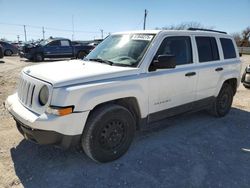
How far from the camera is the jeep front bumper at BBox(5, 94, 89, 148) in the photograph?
305 cm

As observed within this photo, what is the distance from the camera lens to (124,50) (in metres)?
4.23

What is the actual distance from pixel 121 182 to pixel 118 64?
1.77 m

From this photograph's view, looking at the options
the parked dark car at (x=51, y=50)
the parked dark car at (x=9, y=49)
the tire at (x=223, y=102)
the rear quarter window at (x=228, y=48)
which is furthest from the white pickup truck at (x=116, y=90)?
the parked dark car at (x=9, y=49)

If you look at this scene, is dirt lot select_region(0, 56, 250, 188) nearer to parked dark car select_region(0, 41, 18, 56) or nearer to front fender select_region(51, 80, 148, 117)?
front fender select_region(51, 80, 148, 117)

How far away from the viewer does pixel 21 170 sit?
136 inches

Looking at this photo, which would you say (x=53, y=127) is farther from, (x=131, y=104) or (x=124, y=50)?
(x=124, y=50)

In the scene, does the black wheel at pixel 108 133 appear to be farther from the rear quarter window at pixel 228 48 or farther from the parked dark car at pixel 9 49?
the parked dark car at pixel 9 49

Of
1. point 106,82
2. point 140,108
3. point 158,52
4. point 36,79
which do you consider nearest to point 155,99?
point 140,108

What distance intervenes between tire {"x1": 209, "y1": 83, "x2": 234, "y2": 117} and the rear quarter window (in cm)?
67

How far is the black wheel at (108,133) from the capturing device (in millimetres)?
3418

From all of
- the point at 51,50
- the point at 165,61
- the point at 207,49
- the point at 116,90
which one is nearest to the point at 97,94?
the point at 116,90

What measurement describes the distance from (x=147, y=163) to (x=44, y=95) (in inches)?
69.4

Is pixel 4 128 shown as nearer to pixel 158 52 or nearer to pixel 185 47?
pixel 158 52

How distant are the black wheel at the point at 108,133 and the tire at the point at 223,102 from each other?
269cm
